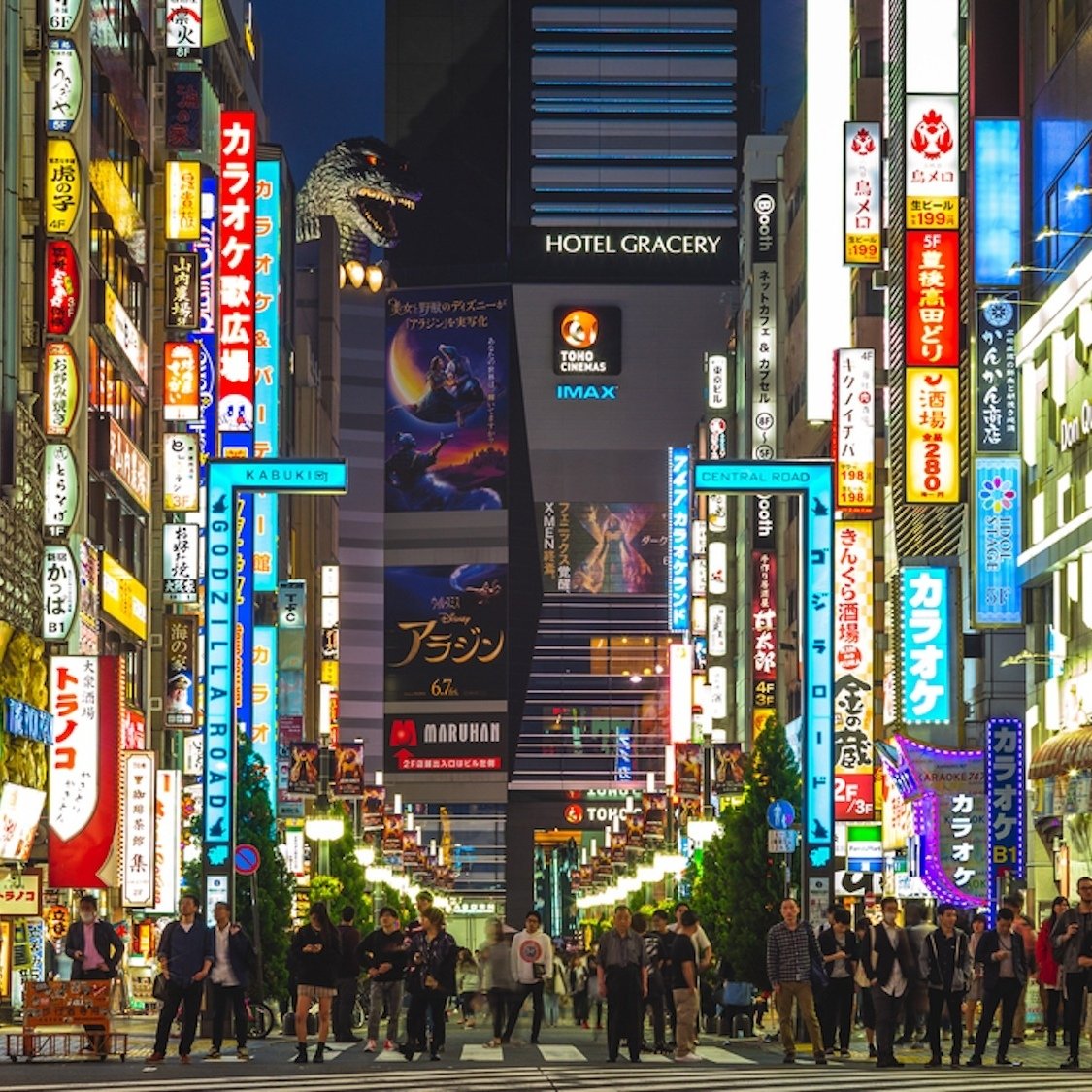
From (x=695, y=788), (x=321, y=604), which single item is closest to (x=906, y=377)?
(x=695, y=788)

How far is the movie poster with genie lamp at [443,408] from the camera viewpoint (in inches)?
7092

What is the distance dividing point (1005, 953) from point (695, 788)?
57.5 m

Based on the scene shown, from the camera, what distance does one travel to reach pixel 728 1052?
31.4 m

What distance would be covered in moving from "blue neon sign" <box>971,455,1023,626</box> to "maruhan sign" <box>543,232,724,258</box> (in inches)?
5996

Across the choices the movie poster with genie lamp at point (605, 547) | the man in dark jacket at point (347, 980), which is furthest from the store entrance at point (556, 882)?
the man in dark jacket at point (347, 980)

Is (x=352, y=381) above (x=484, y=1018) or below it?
above

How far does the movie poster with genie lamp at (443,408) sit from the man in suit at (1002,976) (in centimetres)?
15268

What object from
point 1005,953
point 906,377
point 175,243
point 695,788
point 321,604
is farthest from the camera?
point 321,604

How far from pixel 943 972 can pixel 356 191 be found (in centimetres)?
11692

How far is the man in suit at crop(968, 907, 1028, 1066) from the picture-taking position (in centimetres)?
2748

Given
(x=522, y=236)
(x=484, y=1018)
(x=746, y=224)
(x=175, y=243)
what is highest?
(x=522, y=236)

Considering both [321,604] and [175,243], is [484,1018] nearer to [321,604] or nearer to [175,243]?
[175,243]

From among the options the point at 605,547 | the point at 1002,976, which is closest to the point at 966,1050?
the point at 1002,976

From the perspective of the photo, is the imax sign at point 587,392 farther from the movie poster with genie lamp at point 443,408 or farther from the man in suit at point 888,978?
the man in suit at point 888,978
